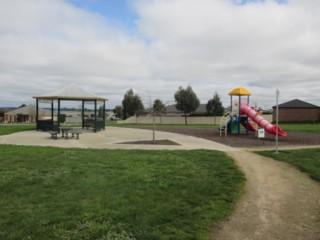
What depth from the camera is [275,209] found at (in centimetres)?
576

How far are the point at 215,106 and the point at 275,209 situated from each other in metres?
53.0

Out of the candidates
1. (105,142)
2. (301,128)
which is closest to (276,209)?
(105,142)

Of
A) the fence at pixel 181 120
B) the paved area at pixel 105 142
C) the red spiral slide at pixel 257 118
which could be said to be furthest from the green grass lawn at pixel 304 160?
the fence at pixel 181 120

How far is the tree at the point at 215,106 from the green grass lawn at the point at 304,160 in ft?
149

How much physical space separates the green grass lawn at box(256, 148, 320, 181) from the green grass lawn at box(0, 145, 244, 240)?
6.00ft

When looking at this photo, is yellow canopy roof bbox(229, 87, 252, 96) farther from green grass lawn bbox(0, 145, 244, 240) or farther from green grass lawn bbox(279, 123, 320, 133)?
green grass lawn bbox(0, 145, 244, 240)

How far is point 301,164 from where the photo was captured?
9.77 m

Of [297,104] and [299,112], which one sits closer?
[299,112]

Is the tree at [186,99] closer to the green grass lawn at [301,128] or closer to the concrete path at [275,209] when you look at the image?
the green grass lawn at [301,128]

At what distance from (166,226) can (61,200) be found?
2153 millimetres

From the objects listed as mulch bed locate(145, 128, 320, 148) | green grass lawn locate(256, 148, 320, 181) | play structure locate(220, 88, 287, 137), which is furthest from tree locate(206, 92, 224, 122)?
green grass lawn locate(256, 148, 320, 181)

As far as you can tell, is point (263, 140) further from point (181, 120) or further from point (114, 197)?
point (181, 120)

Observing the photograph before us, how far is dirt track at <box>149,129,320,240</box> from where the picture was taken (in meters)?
4.72

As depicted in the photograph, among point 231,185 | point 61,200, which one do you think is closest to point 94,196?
point 61,200
